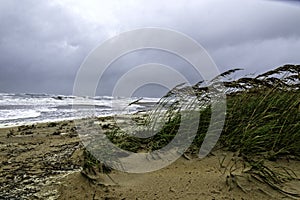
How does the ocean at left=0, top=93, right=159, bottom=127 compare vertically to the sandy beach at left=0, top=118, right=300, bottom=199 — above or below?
above

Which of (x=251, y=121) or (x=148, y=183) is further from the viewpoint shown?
(x=251, y=121)

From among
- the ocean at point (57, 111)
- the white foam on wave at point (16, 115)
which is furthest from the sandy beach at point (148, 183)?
the white foam on wave at point (16, 115)

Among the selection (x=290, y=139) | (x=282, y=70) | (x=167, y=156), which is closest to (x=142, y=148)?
(x=167, y=156)

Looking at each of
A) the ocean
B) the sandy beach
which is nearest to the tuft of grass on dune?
the sandy beach

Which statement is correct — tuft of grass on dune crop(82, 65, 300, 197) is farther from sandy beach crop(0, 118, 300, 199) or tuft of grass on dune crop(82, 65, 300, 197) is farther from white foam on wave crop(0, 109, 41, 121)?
white foam on wave crop(0, 109, 41, 121)

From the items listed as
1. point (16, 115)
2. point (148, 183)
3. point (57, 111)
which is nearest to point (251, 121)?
point (148, 183)

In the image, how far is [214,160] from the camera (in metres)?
3.37

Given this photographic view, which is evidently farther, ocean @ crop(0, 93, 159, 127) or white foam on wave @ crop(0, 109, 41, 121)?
white foam on wave @ crop(0, 109, 41, 121)

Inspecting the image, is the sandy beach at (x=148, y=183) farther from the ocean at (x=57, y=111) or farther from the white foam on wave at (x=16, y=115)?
the white foam on wave at (x=16, y=115)

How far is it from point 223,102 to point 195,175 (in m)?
1.69

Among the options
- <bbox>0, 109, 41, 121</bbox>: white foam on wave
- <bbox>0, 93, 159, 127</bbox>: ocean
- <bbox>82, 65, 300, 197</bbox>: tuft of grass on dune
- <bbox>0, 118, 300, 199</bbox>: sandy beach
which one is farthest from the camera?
<bbox>0, 109, 41, 121</bbox>: white foam on wave

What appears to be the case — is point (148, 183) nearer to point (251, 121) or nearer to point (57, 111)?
point (251, 121)

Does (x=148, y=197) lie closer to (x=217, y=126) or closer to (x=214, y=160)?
(x=214, y=160)

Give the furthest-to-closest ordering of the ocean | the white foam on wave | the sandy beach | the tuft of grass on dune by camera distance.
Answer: the white foam on wave < the ocean < the tuft of grass on dune < the sandy beach
